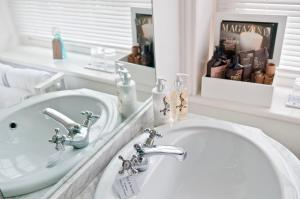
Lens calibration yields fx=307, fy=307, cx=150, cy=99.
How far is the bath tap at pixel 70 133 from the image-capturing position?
798 mm

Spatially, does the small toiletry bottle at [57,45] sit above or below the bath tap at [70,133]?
above

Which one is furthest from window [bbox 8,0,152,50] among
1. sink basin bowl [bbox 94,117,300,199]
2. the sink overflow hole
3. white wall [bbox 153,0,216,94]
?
sink basin bowl [bbox 94,117,300,199]

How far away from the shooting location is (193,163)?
41.4 inches

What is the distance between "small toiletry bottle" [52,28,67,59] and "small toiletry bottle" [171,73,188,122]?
0.42m

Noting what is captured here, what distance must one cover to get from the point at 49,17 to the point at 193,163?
649 mm

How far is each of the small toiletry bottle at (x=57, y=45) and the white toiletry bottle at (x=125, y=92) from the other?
0.22 metres

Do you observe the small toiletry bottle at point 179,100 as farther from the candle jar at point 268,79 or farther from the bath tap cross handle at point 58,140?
the bath tap cross handle at point 58,140

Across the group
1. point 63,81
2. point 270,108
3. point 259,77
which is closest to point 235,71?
point 259,77

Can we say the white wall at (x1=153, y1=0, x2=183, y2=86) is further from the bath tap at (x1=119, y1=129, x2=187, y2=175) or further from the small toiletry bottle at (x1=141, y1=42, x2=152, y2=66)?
the bath tap at (x1=119, y1=129, x2=187, y2=175)

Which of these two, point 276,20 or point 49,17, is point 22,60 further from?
point 276,20

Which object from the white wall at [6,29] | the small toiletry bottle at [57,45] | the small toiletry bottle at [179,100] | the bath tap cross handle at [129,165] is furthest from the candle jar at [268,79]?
the white wall at [6,29]

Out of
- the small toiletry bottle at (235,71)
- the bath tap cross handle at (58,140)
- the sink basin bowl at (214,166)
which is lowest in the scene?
the sink basin bowl at (214,166)

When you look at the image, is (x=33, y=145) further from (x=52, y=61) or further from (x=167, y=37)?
(x=167, y=37)

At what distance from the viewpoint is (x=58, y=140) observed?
0.79m
